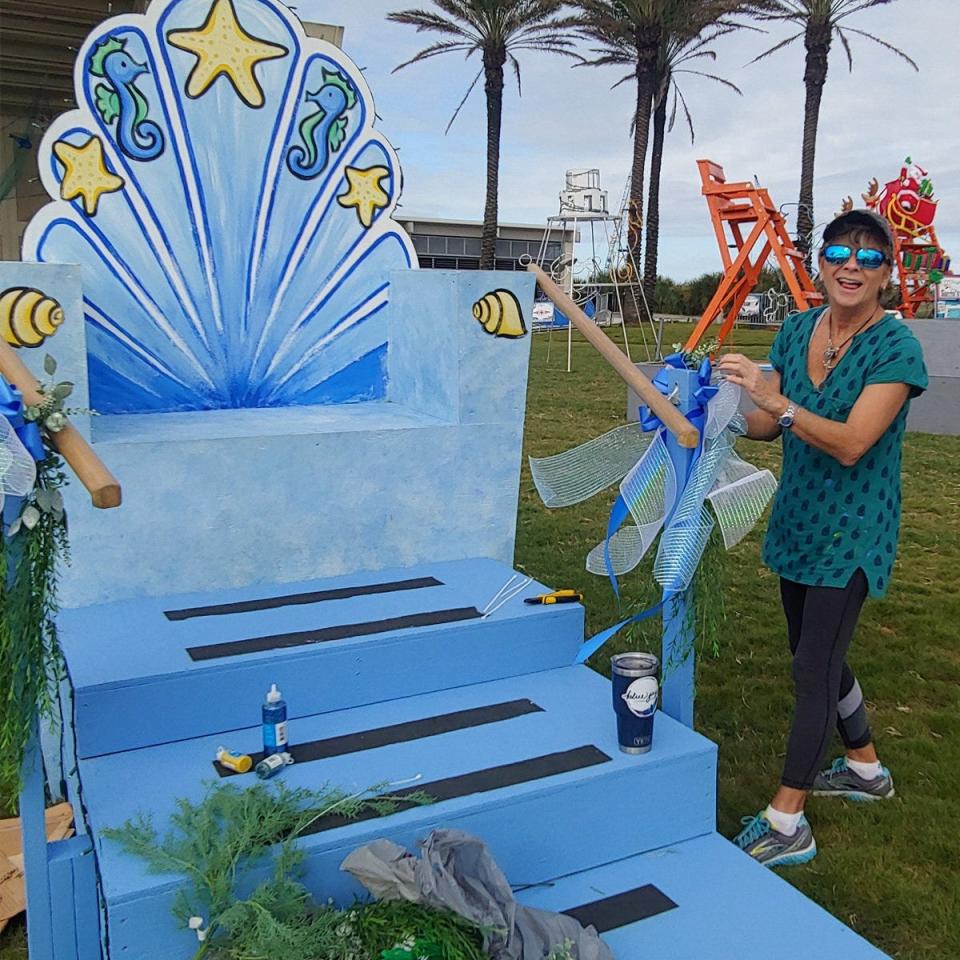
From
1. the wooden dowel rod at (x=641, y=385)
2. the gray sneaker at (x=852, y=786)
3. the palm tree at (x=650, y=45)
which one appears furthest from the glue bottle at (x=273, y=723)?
the palm tree at (x=650, y=45)

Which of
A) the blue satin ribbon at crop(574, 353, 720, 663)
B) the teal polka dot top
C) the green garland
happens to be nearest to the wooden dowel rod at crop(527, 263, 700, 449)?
the blue satin ribbon at crop(574, 353, 720, 663)

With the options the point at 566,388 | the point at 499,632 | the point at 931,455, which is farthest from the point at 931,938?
the point at 566,388

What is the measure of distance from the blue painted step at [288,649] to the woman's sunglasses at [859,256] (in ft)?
4.23

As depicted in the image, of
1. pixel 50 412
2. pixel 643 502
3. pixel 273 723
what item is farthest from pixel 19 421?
pixel 643 502

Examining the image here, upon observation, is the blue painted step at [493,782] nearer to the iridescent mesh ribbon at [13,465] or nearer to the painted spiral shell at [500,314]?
the iridescent mesh ribbon at [13,465]

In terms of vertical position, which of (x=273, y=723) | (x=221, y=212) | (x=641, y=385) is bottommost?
(x=273, y=723)

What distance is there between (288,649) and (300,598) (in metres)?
0.54

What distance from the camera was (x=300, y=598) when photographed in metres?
3.30

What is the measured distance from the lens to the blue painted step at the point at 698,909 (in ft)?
7.04

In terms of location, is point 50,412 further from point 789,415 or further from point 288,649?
point 789,415

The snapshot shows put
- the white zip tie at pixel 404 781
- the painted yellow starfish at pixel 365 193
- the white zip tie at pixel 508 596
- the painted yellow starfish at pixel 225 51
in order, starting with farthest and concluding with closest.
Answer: the painted yellow starfish at pixel 365 193 → the painted yellow starfish at pixel 225 51 → the white zip tie at pixel 508 596 → the white zip tie at pixel 404 781

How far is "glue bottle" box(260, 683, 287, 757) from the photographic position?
8.00ft

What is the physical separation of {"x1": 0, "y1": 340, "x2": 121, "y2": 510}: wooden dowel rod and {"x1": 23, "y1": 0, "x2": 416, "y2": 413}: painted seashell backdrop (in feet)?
4.89

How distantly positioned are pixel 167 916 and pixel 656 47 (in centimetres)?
2212
